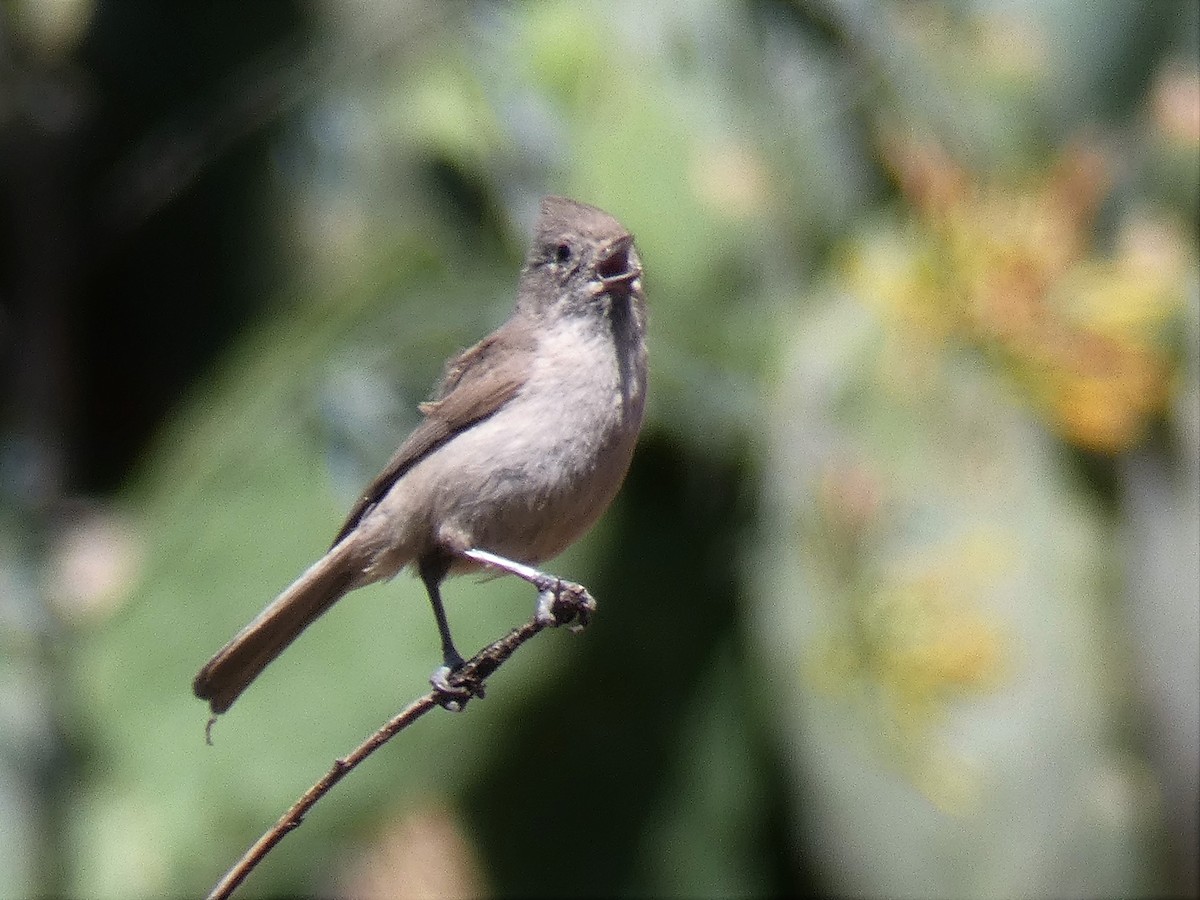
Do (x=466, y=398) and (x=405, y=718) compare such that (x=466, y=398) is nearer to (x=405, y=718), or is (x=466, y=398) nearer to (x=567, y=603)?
(x=567, y=603)

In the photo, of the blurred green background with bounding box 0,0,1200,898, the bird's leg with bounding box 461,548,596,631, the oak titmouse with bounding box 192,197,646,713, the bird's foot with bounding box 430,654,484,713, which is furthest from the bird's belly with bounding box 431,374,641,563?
the blurred green background with bounding box 0,0,1200,898

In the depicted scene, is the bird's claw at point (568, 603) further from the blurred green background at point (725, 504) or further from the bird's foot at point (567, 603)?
the blurred green background at point (725, 504)

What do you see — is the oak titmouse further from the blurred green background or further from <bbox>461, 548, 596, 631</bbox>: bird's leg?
the blurred green background

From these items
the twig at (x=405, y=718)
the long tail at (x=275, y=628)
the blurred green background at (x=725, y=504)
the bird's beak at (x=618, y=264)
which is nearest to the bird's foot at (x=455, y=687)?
the twig at (x=405, y=718)

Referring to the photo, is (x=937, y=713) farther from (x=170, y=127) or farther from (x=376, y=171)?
(x=170, y=127)

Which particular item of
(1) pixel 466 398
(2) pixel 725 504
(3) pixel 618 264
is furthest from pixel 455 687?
(2) pixel 725 504
